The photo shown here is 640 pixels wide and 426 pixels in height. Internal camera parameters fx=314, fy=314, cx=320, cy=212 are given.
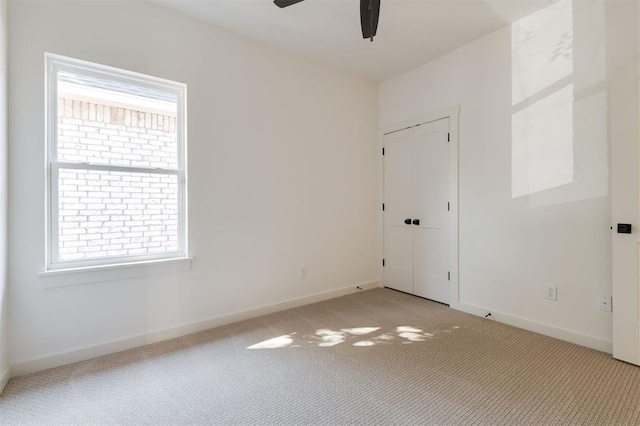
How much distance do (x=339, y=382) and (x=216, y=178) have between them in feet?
6.81

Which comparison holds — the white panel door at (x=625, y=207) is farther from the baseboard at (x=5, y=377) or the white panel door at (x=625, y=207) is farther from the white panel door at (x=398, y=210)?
the baseboard at (x=5, y=377)

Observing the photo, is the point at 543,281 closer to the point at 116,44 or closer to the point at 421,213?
the point at 421,213

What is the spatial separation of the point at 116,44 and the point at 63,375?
2505 millimetres

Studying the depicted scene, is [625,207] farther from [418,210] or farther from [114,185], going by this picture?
[114,185]

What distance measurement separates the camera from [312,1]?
105 inches

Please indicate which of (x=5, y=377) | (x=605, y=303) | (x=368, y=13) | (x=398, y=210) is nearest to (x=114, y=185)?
(x=5, y=377)

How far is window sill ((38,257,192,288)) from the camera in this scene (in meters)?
2.27

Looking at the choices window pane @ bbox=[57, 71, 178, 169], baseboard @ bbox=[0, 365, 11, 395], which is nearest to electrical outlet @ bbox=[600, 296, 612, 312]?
window pane @ bbox=[57, 71, 178, 169]

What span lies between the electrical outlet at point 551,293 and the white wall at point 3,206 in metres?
4.14

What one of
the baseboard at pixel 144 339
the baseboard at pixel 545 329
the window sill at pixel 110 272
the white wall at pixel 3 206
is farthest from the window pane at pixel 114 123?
the baseboard at pixel 545 329

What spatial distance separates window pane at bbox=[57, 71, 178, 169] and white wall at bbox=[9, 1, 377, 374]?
0.16 meters

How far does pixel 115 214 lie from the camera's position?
2.57 meters

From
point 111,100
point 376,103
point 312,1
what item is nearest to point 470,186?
point 376,103

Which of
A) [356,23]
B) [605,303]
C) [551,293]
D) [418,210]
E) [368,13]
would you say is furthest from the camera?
[418,210]
